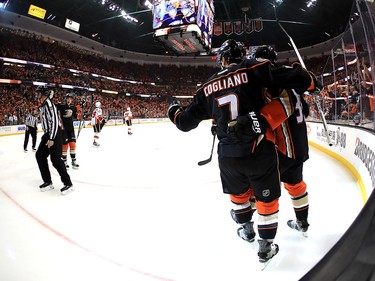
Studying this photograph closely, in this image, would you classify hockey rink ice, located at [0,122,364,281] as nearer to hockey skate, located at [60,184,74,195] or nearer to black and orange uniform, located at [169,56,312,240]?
hockey skate, located at [60,184,74,195]

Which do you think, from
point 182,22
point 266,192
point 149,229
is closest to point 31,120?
point 182,22

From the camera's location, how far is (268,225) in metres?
1.78

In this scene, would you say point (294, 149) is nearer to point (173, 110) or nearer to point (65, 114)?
point (173, 110)

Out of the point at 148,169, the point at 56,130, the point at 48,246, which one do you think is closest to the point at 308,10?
the point at 148,169

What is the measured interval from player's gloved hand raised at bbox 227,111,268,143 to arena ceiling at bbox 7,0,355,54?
39.2 ft

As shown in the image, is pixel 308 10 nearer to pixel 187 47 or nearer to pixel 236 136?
pixel 187 47

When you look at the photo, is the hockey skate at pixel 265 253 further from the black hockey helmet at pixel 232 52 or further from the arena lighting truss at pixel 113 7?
the arena lighting truss at pixel 113 7

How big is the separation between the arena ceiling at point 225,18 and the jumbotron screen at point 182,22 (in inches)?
99.9

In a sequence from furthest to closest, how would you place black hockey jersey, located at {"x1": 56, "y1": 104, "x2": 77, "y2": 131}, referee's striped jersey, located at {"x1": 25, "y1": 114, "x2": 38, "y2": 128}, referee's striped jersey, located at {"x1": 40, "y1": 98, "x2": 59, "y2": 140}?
referee's striped jersey, located at {"x1": 25, "y1": 114, "x2": 38, "y2": 128}, black hockey jersey, located at {"x1": 56, "y1": 104, "x2": 77, "y2": 131}, referee's striped jersey, located at {"x1": 40, "y1": 98, "x2": 59, "y2": 140}

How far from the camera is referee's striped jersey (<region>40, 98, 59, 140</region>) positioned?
3.50 meters

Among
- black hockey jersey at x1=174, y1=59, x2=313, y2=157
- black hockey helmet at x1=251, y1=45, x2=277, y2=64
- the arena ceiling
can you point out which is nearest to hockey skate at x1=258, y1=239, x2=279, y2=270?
black hockey jersey at x1=174, y1=59, x2=313, y2=157

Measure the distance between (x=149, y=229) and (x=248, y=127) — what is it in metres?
1.43

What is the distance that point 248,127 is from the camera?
161 cm

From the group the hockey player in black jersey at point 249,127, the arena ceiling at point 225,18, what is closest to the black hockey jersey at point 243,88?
the hockey player in black jersey at point 249,127
